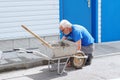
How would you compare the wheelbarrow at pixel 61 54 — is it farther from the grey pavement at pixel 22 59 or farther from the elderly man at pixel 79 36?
the grey pavement at pixel 22 59

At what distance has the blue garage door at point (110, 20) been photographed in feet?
37.0

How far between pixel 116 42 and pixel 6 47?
373cm

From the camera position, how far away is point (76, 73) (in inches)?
319

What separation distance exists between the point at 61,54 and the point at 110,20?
3.91m

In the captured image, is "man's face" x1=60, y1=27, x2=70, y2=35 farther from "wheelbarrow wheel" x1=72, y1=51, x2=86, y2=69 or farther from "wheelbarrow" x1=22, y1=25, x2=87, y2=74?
"wheelbarrow wheel" x1=72, y1=51, x2=86, y2=69

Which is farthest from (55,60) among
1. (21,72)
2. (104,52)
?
(104,52)

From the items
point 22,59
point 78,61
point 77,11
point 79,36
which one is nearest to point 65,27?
point 79,36

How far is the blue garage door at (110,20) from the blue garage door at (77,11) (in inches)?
20.3

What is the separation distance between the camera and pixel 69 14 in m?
10.7

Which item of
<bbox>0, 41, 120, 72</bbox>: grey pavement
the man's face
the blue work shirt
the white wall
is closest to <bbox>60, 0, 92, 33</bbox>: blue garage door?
the white wall

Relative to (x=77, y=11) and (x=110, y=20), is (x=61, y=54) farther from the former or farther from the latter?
(x=110, y=20)

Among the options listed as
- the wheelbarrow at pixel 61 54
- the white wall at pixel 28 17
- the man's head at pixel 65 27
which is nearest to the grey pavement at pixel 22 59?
the wheelbarrow at pixel 61 54

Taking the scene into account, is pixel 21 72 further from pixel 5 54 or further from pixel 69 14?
pixel 69 14

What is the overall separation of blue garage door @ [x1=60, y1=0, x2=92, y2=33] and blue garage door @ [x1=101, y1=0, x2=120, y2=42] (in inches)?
20.3
